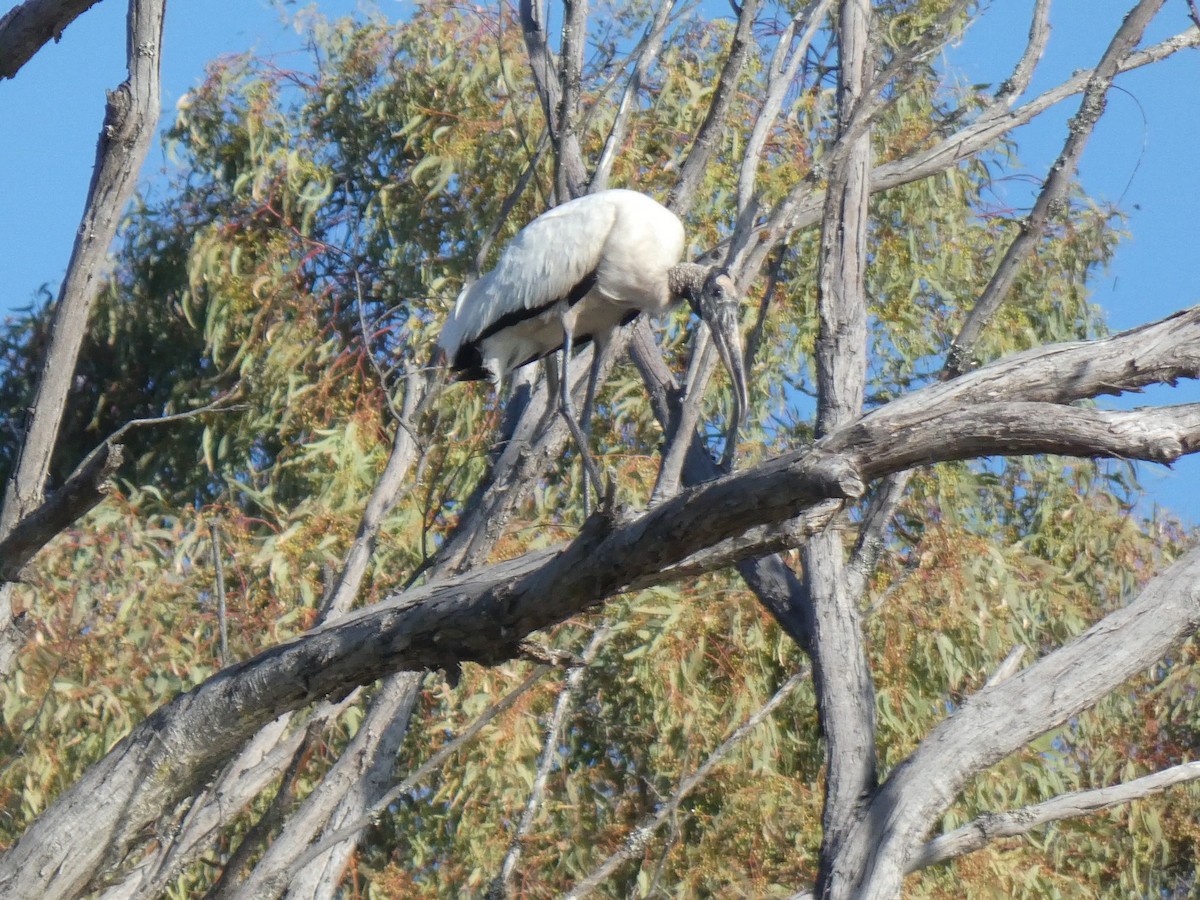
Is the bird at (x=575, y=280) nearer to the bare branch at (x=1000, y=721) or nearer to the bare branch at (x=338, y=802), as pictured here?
the bare branch at (x=338, y=802)

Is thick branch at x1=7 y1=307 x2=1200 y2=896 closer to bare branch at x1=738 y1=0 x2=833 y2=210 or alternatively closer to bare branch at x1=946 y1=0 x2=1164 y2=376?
bare branch at x1=738 y1=0 x2=833 y2=210

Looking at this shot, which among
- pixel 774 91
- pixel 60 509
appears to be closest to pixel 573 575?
pixel 60 509

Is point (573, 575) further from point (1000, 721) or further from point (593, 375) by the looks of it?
point (593, 375)

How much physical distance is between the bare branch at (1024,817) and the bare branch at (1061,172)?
1.02 meters

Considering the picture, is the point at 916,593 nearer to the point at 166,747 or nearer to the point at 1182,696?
the point at 1182,696

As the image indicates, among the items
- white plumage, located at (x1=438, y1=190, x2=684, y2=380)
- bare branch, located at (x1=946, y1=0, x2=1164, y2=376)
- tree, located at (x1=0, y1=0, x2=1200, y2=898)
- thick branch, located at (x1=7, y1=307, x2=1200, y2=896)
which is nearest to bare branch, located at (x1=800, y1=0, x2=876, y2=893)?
tree, located at (x1=0, y1=0, x2=1200, y2=898)

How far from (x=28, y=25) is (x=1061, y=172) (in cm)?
257

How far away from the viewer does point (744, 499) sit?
204 cm

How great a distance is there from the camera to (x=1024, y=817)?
3.30 metres

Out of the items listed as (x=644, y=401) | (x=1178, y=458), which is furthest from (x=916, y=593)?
(x=1178, y=458)

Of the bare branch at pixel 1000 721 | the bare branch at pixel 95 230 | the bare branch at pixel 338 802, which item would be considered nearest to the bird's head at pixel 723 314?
the bare branch at pixel 1000 721

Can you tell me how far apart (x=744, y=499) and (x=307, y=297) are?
184 inches

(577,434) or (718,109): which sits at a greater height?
(718,109)

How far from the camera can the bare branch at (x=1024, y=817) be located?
3.30 m
